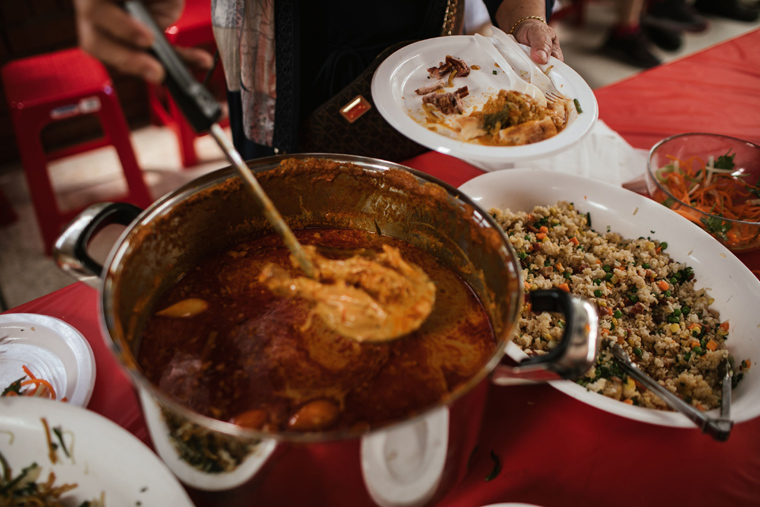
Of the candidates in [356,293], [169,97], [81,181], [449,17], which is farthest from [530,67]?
[81,181]

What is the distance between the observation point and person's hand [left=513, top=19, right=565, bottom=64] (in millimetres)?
1117

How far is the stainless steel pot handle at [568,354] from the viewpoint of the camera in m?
0.70

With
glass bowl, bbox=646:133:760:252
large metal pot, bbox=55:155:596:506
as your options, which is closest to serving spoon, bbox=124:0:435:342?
large metal pot, bbox=55:155:596:506

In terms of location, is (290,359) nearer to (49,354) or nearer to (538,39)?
(49,354)

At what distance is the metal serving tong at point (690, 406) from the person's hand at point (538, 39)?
657mm

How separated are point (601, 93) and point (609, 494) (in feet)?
5.39

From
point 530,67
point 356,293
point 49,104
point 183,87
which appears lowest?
point 49,104

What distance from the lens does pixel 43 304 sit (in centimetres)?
114

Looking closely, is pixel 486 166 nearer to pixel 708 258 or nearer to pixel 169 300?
pixel 708 258

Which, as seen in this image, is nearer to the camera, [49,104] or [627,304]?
[627,304]

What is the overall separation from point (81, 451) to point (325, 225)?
665 millimetres

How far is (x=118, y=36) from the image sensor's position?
56 cm

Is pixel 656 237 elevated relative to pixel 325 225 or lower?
lower

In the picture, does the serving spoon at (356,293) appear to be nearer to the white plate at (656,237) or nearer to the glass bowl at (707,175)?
the white plate at (656,237)
